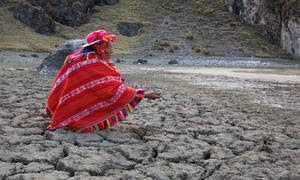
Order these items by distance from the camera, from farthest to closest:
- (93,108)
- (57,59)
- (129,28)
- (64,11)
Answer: (64,11)
(129,28)
(57,59)
(93,108)

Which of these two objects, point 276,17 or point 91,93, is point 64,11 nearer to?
point 276,17

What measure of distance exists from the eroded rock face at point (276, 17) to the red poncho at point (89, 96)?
5212 cm

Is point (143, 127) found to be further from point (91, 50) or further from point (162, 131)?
point (91, 50)

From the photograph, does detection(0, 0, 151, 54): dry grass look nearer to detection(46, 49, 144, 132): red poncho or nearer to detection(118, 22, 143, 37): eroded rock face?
detection(118, 22, 143, 37): eroded rock face

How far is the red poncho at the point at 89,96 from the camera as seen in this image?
6820 mm

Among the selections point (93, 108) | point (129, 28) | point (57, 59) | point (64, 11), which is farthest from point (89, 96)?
point (64, 11)

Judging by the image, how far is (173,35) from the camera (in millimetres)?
56438

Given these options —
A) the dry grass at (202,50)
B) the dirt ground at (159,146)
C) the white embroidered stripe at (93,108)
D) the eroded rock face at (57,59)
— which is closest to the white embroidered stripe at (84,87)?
the white embroidered stripe at (93,108)

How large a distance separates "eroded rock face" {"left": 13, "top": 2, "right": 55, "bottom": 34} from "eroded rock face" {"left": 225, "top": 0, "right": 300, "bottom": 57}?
83.8 ft

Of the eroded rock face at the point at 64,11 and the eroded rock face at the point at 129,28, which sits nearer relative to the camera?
the eroded rock face at the point at 129,28

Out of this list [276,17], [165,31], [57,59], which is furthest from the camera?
[276,17]

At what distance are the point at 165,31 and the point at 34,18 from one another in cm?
1509

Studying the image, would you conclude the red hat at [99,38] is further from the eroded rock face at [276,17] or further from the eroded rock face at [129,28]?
the eroded rock face at [276,17]

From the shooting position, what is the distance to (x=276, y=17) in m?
62.8
